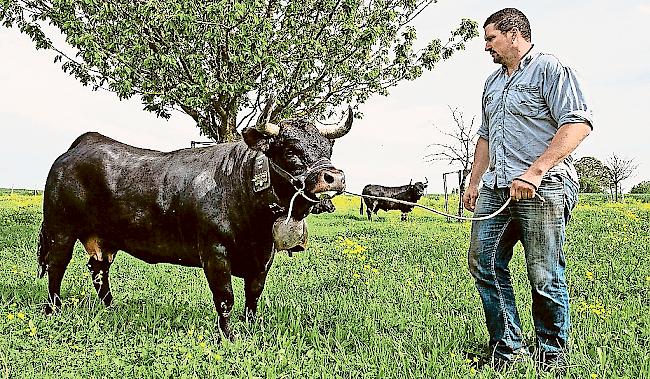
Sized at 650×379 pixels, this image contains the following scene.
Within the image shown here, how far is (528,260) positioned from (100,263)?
463 centimetres

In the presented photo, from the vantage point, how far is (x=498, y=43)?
15.0 ft

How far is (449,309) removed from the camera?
21.3 ft

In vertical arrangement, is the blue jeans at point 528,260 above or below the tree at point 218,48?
below

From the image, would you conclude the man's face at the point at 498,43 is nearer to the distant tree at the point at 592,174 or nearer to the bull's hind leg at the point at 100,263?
the bull's hind leg at the point at 100,263

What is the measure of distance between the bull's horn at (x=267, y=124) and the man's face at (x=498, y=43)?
5.68 feet

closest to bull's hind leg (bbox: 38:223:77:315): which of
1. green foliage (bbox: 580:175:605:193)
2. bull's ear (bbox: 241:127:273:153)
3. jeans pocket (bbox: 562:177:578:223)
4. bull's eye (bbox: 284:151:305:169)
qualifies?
bull's ear (bbox: 241:127:273:153)

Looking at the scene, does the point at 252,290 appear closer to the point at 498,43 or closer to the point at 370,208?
the point at 498,43

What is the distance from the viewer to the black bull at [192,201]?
17.3ft

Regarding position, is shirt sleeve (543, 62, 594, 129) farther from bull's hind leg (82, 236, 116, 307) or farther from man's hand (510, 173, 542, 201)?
bull's hind leg (82, 236, 116, 307)

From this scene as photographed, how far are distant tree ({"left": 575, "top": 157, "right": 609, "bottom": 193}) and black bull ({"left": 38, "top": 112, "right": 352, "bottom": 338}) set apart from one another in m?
65.2

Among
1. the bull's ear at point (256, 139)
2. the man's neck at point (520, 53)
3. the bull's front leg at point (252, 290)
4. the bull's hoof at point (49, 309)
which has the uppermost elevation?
the man's neck at point (520, 53)

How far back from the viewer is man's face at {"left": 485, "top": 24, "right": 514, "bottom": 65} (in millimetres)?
4551

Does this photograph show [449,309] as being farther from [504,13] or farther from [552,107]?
[504,13]

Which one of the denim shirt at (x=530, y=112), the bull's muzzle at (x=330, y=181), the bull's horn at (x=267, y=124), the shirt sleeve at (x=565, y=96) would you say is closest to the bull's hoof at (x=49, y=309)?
the bull's horn at (x=267, y=124)
